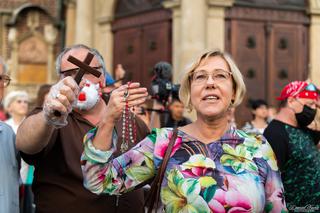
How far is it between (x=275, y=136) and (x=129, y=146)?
1.85m

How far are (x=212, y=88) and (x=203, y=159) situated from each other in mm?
378

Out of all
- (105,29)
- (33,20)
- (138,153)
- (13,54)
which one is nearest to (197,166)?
(138,153)

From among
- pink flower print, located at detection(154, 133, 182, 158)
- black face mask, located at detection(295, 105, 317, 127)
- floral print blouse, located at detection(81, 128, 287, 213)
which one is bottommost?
floral print blouse, located at detection(81, 128, 287, 213)

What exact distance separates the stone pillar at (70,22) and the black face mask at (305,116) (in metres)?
12.8

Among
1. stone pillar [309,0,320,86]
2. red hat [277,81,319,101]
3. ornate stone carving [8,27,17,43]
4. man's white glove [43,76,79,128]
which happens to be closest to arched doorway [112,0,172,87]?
stone pillar [309,0,320,86]

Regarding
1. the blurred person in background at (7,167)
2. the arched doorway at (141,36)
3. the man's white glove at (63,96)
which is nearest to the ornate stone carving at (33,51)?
the arched doorway at (141,36)

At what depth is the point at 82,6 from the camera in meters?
14.7

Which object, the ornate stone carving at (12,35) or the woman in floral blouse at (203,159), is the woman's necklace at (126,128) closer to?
the woman in floral blouse at (203,159)

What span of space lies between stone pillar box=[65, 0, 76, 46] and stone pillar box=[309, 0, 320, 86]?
23.5 feet

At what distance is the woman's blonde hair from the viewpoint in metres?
3.03

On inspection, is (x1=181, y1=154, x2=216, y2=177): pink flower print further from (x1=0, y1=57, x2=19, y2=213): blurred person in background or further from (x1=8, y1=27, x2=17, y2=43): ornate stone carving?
(x1=8, y1=27, x2=17, y2=43): ornate stone carving

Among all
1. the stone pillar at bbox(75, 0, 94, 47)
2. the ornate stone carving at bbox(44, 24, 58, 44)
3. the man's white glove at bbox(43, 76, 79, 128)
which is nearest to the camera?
the man's white glove at bbox(43, 76, 79, 128)

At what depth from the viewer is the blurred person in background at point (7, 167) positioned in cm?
335

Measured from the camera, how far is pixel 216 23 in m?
12.4
